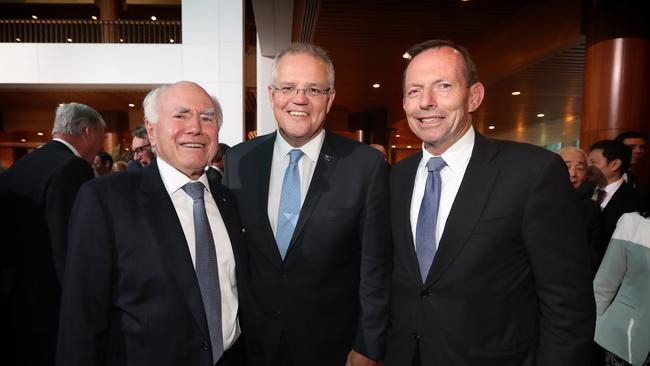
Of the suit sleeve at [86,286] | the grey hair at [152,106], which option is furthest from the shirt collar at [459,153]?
the suit sleeve at [86,286]

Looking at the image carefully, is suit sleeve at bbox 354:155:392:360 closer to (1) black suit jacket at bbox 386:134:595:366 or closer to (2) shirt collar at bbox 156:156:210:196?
(1) black suit jacket at bbox 386:134:595:366

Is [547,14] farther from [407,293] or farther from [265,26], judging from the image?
[407,293]

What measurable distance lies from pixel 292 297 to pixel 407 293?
1.47ft

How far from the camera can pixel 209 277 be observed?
4.86 feet

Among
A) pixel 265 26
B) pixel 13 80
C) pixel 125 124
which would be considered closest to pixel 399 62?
pixel 265 26

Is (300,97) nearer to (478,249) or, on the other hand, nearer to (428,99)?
(428,99)

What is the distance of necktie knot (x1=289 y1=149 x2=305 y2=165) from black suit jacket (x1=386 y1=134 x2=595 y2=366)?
2.05 ft

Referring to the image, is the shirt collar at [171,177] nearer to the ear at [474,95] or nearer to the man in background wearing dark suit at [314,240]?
the man in background wearing dark suit at [314,240]

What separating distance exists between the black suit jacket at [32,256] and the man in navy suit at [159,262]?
3.26 feet

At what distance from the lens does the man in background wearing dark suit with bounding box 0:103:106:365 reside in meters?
2.19

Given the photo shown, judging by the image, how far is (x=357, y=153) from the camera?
1768 mm

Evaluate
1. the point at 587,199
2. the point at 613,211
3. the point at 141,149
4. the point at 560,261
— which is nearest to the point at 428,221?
the point at 560,261

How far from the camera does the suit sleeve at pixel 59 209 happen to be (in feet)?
7.07

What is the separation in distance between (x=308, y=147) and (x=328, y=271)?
0.52 metres
